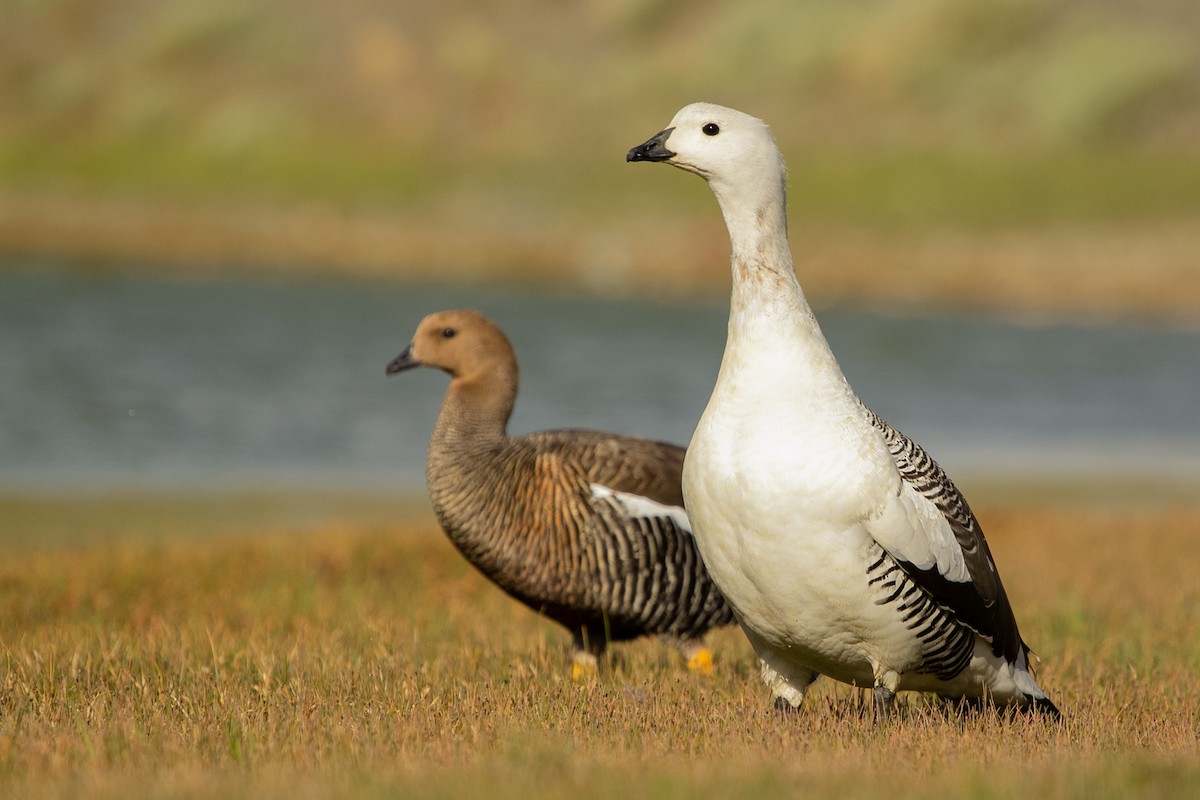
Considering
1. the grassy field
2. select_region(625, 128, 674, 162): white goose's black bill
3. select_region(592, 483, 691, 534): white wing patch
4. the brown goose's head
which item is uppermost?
select_region(625, 128, 674, 162): white goose's black bill

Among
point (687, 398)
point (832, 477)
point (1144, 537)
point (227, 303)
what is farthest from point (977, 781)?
point (227, 303)

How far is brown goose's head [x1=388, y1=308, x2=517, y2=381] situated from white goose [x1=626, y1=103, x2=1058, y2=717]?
2.69 metres

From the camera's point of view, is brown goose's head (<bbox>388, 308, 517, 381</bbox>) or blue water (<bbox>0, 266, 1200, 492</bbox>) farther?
blue water (<bbox>0, 266, 1200, 492</bbox>)

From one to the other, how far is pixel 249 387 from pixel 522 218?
43981 mm

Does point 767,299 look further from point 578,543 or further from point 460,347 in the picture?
point 460,347

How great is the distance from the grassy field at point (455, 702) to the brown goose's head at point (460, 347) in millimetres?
1415

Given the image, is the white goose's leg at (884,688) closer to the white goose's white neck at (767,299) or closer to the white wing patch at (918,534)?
the white wing patch at (918,534)

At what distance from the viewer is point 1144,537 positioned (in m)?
12.1

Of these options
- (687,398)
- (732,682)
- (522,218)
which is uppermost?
(522,218)

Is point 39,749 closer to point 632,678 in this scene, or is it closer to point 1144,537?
point 632,678

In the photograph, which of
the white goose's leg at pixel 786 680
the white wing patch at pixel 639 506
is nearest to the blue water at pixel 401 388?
the white wing patch at pixel 639 506

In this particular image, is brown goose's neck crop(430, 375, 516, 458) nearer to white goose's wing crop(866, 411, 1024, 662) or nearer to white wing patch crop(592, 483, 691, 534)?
white wing patch crop(592, 483, 691, 534)

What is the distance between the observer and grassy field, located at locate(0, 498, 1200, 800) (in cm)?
443

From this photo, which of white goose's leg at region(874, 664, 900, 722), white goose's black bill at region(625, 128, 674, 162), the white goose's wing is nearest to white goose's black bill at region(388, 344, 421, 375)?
white goose's black bill at region(625, 128, 674, 162)
